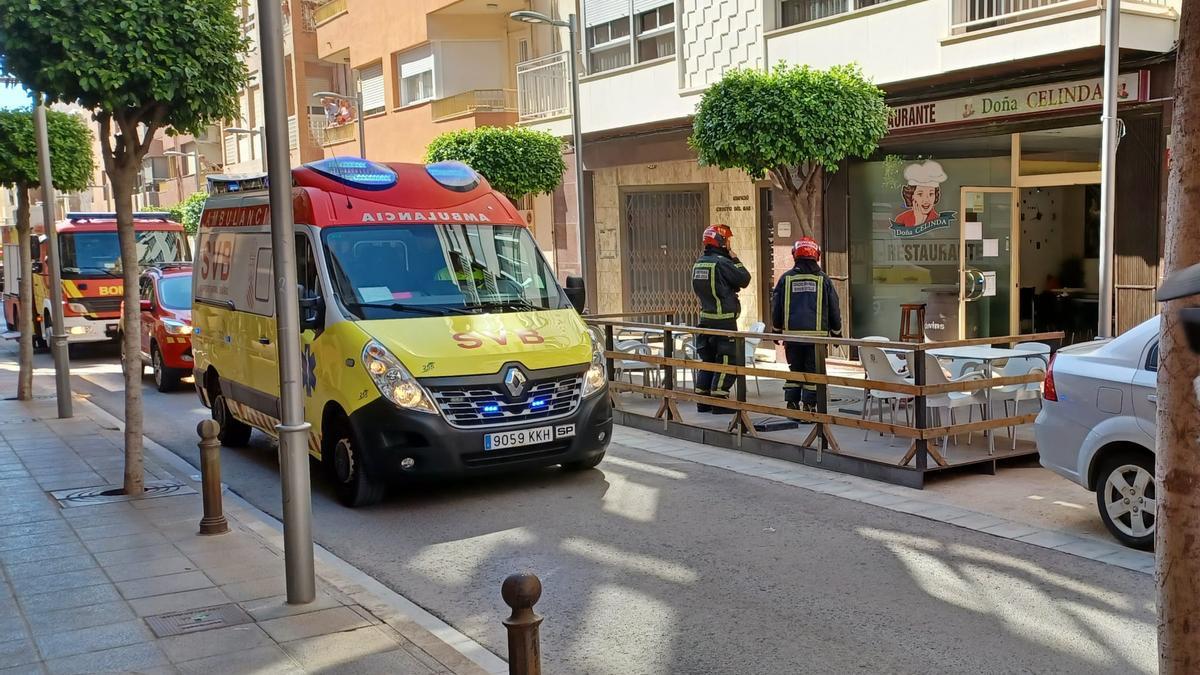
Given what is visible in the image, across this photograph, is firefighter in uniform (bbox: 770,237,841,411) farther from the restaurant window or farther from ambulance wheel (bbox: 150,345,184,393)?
ambulance wheel (bbox: 150,345,184,393)

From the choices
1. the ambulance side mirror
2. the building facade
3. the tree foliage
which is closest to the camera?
the ambulance side mirror

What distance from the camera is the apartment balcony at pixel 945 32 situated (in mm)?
11898

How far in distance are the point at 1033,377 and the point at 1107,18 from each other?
4.37 meters

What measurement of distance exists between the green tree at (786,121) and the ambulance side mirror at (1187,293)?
1092cm

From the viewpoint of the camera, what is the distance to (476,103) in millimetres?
24453

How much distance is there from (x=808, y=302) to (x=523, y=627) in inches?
316

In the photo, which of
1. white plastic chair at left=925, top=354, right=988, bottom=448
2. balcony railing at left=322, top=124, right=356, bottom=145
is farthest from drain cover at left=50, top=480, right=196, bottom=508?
balcony railing at left=322, top=124, right=356, bottom=145

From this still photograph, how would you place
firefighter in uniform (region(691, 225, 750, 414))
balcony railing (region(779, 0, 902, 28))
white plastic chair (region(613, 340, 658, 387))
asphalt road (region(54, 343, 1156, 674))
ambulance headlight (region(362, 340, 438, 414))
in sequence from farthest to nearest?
1. balcony railing (region(779, 0, 902, 28))
2. white plastic chair (region(613, 340, 658, 387))
3. firefighter in uniform (region(691, 225, 750, 414))
4. ambulance headlight (region(362, 340, 438, 414))
5. asphalt road (region(54, 343, 1156, 674))

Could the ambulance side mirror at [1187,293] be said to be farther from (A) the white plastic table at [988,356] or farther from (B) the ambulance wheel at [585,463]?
(A) the white plastic table at [988,356]

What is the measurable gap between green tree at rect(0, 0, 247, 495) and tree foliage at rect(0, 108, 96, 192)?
6.61 m

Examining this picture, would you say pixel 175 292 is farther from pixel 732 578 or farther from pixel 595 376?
pixel 732 578

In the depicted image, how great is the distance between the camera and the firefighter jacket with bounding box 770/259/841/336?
36.7 feet

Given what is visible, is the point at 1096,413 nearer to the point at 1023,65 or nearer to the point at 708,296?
the point at 708,296

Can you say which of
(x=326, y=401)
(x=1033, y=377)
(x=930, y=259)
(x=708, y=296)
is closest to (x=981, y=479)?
(x=1033, y=377)
